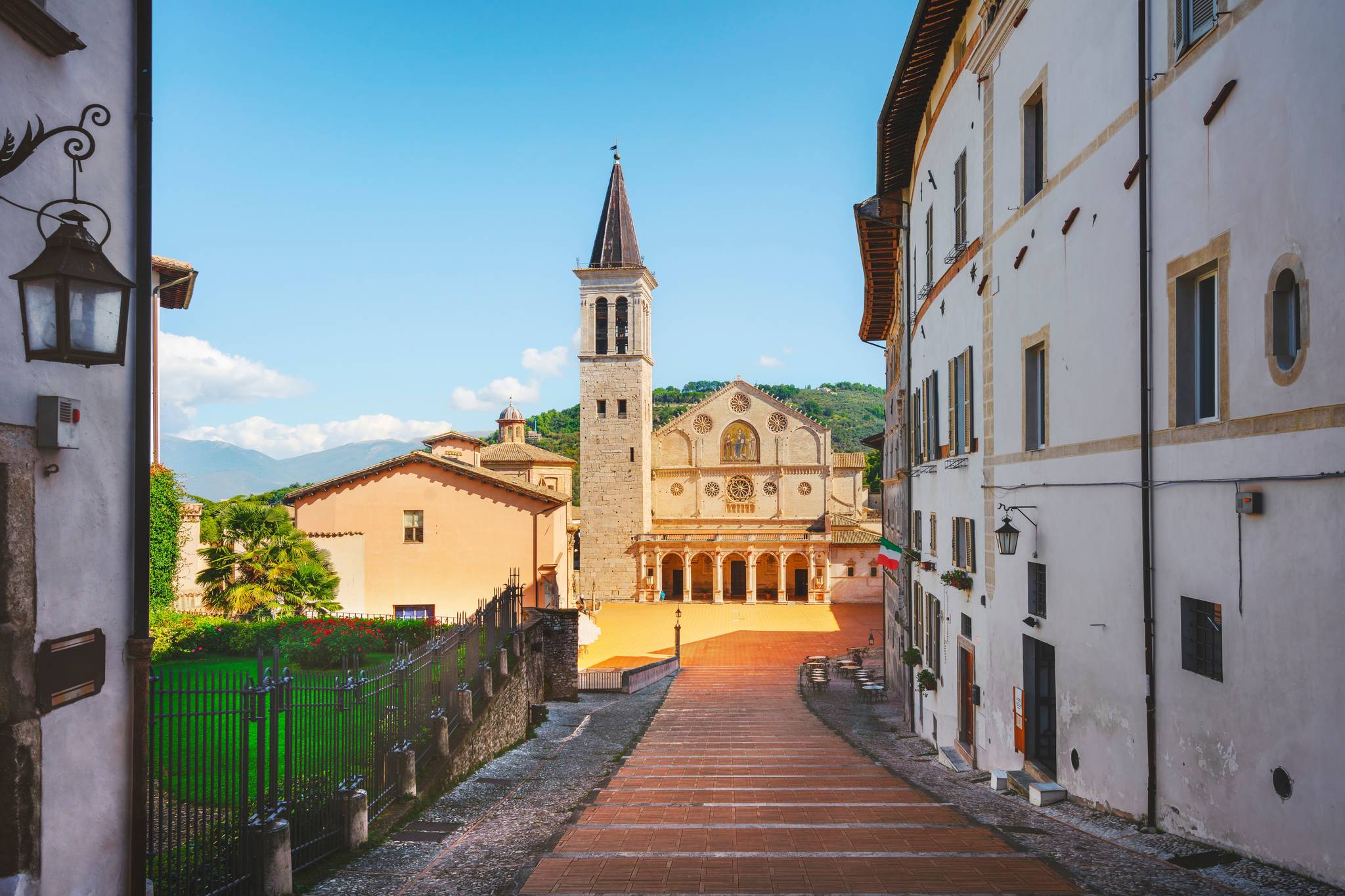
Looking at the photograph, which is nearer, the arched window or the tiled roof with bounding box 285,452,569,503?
the arched window

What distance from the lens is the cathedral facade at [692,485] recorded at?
49781 mm

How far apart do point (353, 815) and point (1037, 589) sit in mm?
7307

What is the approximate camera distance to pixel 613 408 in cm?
5078

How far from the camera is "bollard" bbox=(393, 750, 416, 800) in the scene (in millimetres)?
9367

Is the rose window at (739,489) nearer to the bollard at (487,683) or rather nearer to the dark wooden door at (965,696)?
the bollard at (487,683)

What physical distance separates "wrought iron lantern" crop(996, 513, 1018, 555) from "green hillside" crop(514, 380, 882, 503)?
7447 cm

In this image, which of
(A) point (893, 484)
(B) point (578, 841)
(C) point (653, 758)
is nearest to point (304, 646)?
(C) point (653, 758)

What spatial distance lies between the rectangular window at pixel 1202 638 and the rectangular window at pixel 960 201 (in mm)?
7081

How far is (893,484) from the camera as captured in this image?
2378cm

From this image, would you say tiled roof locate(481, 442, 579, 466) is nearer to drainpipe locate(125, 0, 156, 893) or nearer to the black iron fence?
the black iron fence

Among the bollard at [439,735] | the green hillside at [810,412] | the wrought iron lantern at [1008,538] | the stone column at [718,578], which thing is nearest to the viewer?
the wrought iron lantern at [1008,538]

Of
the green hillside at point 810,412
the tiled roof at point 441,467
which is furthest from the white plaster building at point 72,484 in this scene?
the green hillside at point 810,412

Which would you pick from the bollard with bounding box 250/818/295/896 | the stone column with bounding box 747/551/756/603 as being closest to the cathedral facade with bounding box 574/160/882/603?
the stone column with bounding box 747/551/756/603

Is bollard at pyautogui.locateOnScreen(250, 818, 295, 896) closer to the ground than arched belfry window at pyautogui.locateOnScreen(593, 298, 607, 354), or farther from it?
closer to the ground
